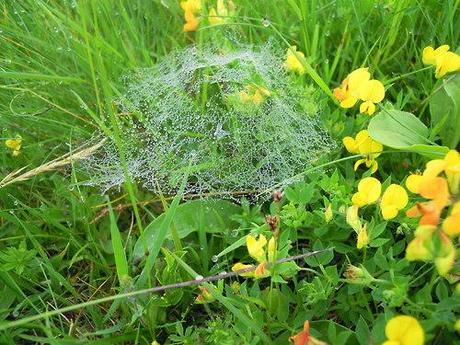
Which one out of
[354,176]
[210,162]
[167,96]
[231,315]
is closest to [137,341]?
[231,315]

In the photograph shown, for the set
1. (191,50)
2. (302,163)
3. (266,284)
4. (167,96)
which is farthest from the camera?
(191,50)

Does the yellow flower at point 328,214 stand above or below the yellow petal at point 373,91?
below

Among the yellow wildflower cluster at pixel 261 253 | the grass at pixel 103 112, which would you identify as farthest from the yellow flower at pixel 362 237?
the grass at pixel 103 112

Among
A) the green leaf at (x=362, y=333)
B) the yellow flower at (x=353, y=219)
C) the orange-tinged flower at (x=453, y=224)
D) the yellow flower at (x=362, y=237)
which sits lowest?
the green leaf at (x=362, y=333)

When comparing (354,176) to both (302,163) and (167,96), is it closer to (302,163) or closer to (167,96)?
(302,163)

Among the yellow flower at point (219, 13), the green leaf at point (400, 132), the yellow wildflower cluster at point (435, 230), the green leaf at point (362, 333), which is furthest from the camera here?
the yellow flower at point (219, 13)

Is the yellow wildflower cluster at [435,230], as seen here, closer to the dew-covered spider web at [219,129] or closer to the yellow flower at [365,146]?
the yellow flower at [365,146]
